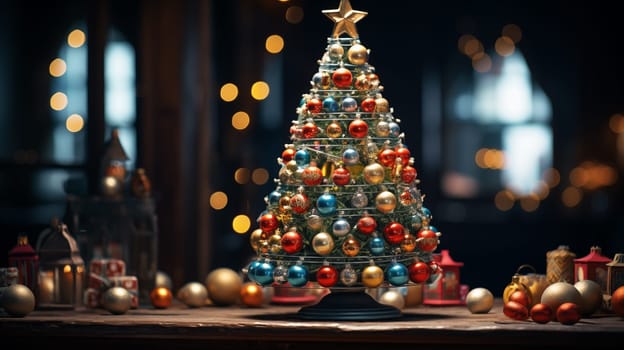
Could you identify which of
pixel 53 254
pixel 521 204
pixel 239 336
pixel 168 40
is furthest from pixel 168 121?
pixel 521 204

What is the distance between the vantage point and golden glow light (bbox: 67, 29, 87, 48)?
6113 mm

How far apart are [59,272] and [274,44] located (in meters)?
3.75

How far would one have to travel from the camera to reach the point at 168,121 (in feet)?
19.4

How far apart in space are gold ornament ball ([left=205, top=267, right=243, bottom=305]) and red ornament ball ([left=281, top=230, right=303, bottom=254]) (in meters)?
0.67

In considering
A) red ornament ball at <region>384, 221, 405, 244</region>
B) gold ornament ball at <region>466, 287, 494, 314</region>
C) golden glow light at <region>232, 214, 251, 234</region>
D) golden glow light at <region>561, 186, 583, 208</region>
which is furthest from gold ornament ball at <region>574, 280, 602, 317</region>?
golden glow light at <region>561, 186, 583, 208</region>

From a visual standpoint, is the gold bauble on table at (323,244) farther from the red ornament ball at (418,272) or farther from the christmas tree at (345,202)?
the red ornament ball at (418,272)

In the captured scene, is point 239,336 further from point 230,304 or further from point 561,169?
point 561,169

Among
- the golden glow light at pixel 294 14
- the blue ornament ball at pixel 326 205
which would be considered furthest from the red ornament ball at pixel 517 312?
the golden glow light at pixel 294 14

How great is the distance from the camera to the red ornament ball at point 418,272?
4.23m

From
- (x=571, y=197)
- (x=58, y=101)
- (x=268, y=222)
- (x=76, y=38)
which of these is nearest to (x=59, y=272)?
(x=268, y=222)

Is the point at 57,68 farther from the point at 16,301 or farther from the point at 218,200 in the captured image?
the point at 16,301

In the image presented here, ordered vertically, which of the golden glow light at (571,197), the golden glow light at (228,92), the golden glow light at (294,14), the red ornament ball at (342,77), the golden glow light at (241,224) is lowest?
the golden glow light at (241,224)

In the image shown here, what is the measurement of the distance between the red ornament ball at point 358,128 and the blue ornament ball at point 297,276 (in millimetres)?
473

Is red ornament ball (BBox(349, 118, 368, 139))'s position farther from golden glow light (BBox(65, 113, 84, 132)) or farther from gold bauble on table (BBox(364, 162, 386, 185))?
golden glow light (BBox(65, 113, 84, 132))
